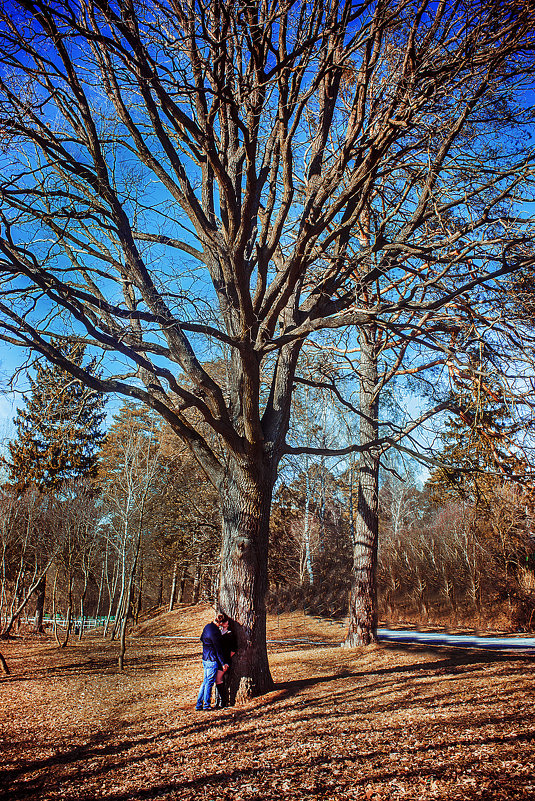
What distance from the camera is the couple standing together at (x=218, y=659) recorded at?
6.43m

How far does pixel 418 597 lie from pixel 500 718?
23.4 meters

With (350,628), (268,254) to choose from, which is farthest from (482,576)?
(268,254)

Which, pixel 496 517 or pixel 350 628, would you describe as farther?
pixel 496 517

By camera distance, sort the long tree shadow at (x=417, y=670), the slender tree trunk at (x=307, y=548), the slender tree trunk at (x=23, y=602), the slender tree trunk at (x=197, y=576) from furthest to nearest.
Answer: the slender tree trunk at (x=307, y=548), the slender tree trunk at (x=197, y=576), the slender tree trunk at (x=23, y=602), the long tree shadow at (x=417, y=670)

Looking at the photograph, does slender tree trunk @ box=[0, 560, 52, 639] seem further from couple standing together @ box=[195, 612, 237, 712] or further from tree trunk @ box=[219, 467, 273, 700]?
tree trunk @ box=[219, 467, 273, 700]

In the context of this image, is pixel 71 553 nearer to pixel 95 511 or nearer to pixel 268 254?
pixel 95 511

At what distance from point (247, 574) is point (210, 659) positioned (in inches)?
46.6

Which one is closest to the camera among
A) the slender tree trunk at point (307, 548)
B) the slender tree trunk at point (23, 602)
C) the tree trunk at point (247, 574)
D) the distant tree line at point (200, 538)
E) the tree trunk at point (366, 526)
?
the tree trunk at point (247, 574)

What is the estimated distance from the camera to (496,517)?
17.7 metres

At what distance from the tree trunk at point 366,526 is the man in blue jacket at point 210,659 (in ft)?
16.2

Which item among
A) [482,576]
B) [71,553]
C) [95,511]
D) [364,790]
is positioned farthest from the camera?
[482,576]

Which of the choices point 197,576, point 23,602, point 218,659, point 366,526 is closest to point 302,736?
point 218,659

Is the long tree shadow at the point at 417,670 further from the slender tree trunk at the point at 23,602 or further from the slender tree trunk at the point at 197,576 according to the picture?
the slender tree trunk at the point at 197,576

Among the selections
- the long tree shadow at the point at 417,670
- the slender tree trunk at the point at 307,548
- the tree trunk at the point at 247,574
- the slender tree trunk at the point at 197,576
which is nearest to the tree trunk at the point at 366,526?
the long tree shadow at the point at 417,670
